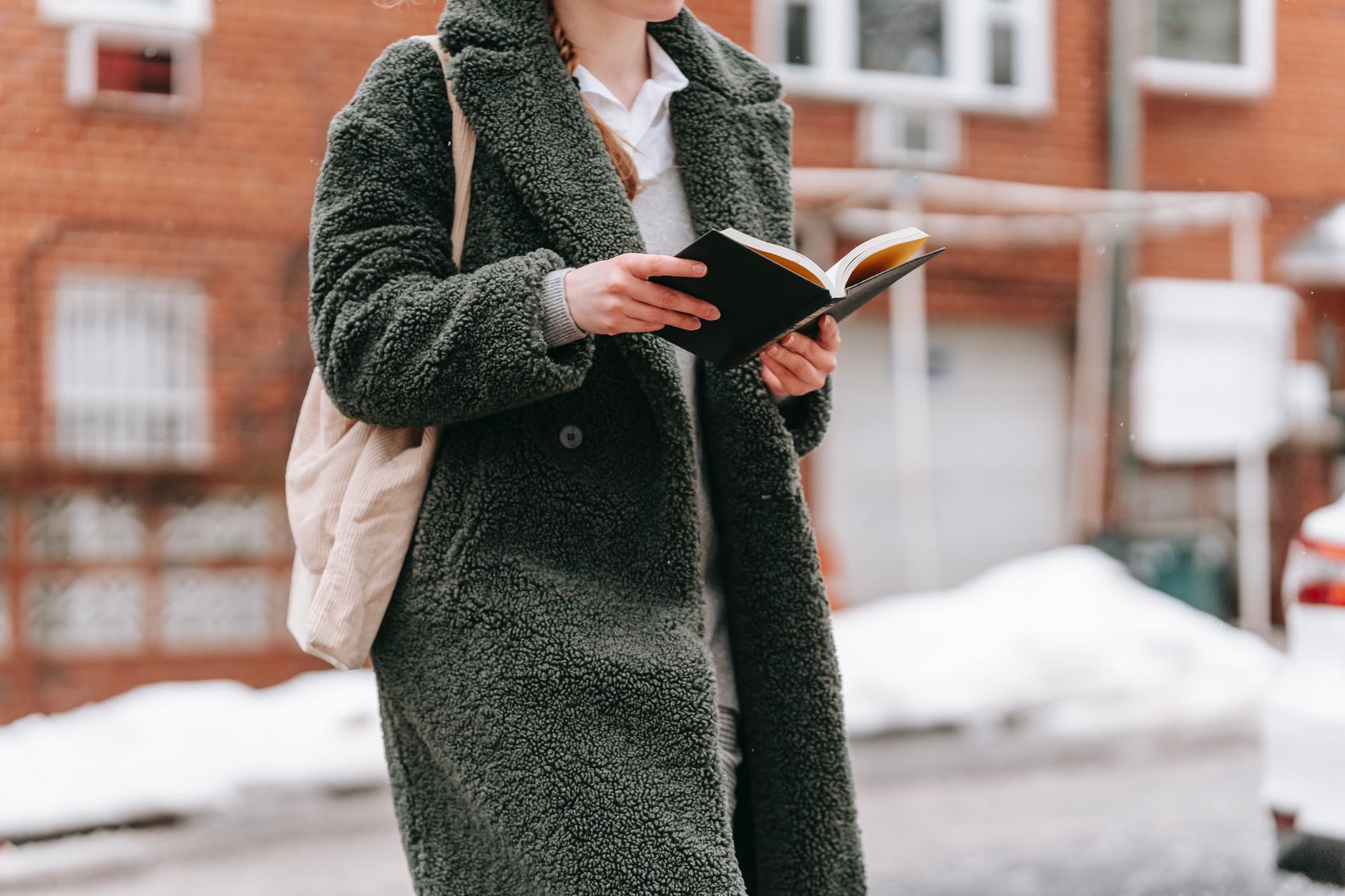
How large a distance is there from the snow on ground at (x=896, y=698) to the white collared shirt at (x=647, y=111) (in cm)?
367

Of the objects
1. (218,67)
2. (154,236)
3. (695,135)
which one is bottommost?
(695,135)

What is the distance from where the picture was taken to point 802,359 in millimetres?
1502

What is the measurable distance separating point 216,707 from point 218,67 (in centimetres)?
282

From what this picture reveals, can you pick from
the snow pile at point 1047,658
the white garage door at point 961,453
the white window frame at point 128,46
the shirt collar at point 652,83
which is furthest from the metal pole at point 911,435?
the shirt collar at point 652,83

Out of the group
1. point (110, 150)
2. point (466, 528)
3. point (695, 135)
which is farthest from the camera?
point (110, 150)

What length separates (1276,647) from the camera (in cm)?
780

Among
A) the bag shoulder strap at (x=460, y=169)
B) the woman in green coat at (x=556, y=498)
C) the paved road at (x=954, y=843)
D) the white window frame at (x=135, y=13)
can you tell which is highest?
the white window frame at (x=135, y=13)

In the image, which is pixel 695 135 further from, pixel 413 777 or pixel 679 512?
pixel 413 777

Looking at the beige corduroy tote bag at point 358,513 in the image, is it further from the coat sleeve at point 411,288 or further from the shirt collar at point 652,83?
the shirt collar at point 652,83

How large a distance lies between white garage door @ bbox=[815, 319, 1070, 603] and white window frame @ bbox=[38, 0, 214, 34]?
362 cm

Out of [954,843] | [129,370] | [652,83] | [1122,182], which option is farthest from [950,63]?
[652,83]

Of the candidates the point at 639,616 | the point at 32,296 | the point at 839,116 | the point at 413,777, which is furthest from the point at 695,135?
the point at 839,116

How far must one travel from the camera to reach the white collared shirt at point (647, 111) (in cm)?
160

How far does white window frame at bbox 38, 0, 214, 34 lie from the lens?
5.84m
